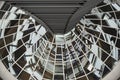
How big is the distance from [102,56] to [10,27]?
3326 millimetres

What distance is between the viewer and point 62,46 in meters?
10.1

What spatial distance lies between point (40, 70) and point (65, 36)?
1422mm

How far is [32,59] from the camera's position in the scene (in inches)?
392

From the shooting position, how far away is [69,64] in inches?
387

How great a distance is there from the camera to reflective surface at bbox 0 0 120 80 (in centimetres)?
948

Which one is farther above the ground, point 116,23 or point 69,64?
point 116,23

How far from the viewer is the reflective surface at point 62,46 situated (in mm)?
9484

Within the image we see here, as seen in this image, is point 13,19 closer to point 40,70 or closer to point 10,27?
point 10,27

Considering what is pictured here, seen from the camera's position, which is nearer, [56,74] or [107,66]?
[107,66]

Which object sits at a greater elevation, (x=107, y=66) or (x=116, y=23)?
(x=116, y=23)

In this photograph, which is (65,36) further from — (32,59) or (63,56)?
(32,59)

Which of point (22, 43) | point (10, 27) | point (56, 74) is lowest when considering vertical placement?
point (56, 74)

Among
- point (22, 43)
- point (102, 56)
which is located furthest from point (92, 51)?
point (22, 43)

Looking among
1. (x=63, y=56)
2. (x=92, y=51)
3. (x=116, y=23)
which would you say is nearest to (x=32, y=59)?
(x=63, y=56)
